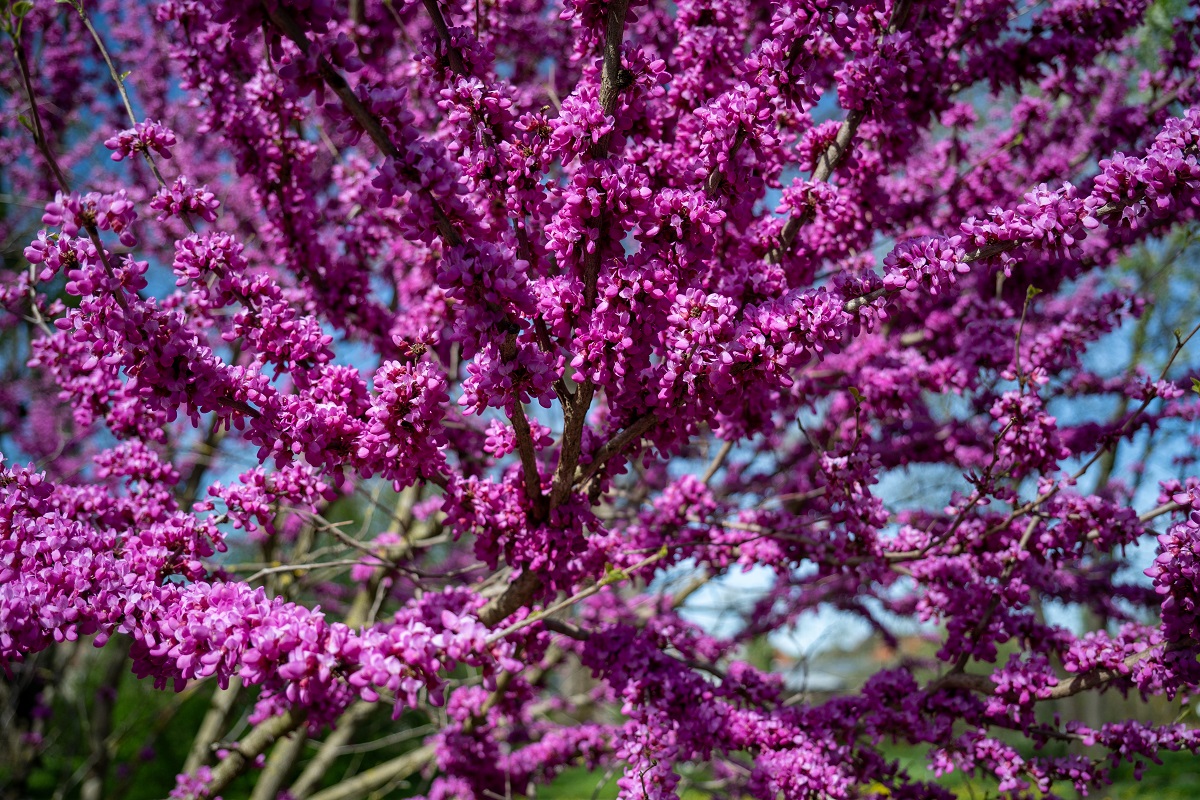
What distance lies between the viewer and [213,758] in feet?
22.7

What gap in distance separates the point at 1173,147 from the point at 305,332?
9.89 ft

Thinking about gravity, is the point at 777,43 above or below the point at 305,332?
above

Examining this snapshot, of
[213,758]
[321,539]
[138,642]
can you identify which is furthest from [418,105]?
[213,758]

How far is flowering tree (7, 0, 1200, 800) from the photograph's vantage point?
2.22 metres

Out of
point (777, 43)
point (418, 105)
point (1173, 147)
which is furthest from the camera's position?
point (418, 105)

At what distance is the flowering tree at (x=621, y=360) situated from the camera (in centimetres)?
222

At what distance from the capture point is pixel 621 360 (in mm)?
2428

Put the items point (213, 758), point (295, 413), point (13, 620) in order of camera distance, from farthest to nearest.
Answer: point (213, 758) → point (295, 413) → point (13, 620)

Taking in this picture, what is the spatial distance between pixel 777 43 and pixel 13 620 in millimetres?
3124

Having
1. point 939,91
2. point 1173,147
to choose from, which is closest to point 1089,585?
point 939,91

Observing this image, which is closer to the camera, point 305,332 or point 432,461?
point 432,461

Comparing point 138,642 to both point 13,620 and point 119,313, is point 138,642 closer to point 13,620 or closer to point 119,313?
point 13,620

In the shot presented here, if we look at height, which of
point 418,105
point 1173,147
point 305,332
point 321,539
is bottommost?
point 305,332

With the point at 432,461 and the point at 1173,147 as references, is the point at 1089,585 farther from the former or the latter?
the point at 432,461
